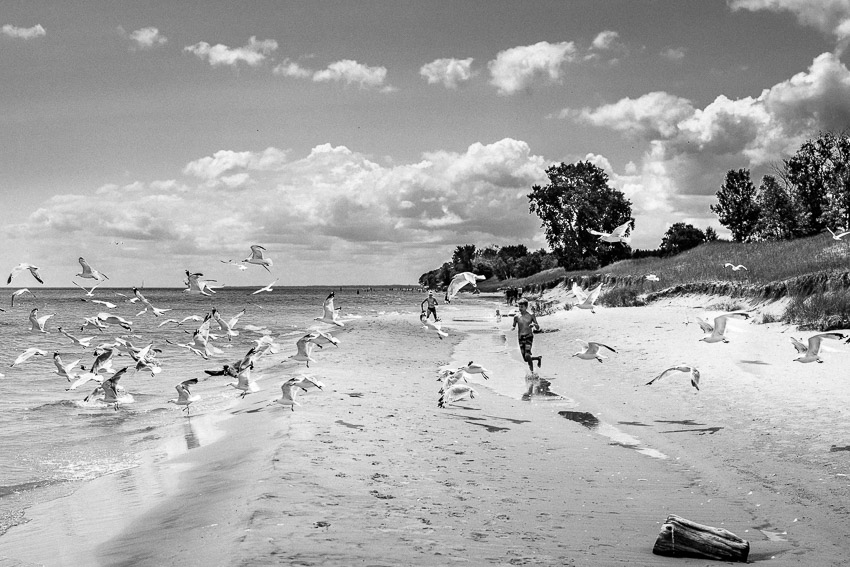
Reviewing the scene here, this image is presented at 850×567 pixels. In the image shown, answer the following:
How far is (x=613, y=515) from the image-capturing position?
23.6 feet

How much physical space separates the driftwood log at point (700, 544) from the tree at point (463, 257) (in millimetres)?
179333

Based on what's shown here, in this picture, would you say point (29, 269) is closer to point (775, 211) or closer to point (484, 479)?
point (484, 479)

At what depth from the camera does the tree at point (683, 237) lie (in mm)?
108688

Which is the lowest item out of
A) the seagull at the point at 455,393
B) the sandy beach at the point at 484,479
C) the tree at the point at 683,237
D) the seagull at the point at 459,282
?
the sandy beach at the point at 484,479

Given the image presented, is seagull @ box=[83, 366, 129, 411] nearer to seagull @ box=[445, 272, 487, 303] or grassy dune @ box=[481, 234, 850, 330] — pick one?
seagull @ box=[445, 272, 487, 303]

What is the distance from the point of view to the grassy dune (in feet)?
Result: 70.8

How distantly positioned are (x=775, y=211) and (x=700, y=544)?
274 ft

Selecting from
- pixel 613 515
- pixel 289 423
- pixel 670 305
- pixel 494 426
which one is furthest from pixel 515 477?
pixel 670 305

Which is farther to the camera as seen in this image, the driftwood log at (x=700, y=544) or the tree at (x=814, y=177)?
the tree at (x=814, y=177)

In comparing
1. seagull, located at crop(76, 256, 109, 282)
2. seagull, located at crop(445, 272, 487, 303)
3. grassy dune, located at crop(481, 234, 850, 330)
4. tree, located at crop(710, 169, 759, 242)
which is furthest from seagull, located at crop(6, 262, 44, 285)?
tree, located at crop(710, 169, 759, 242)

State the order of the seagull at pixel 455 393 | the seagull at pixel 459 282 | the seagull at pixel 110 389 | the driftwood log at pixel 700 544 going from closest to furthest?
the driftwood log at pixel 700 544 < the seagull at pixel 455 393 < the seagull at pixel 459 282 < the seagull at pixel 110 389

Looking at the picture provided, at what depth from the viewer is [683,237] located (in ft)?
358

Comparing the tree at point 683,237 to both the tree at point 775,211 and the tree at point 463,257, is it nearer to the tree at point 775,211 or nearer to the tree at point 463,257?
the tree at point 775,211

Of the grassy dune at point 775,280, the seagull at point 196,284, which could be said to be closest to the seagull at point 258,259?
the seagull at point 196,284
